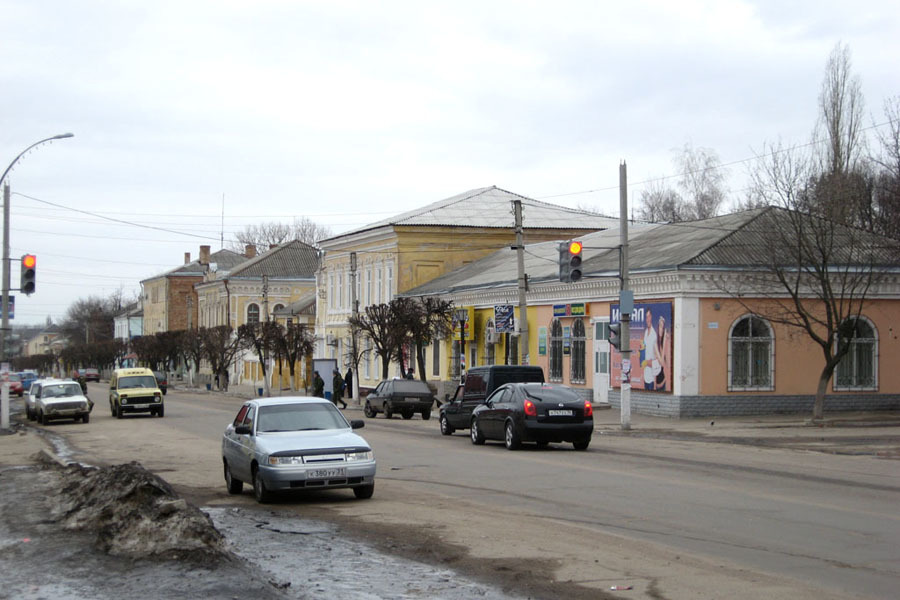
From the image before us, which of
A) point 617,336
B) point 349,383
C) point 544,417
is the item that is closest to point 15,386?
point 349,383

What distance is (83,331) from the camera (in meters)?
187

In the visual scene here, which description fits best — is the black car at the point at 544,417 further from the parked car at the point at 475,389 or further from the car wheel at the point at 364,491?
the car wheel at the point at 364,491

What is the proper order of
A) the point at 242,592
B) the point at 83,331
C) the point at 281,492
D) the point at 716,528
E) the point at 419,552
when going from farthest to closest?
the point at 83,331 → the point at 281,492 → the point at 716,528 → the point at 419,552 → the point at 242,592

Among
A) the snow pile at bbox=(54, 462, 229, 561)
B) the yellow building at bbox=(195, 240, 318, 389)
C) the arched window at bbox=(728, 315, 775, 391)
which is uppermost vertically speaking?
the yellow building at bbox=(195, 240, 318, 389)

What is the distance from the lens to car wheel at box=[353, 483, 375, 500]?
1566 centimetres

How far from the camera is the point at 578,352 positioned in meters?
44.6

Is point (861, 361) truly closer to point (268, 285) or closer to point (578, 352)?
point (578, 352)

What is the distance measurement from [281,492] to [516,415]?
970cm

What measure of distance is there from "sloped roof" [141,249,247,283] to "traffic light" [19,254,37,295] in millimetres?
88867

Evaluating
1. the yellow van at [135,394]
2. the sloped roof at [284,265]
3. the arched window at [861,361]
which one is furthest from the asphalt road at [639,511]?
the sloped roof at [284,265]

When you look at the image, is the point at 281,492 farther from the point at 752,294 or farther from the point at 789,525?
the point at 752,294

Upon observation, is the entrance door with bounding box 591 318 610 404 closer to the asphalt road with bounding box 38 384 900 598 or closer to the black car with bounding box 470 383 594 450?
the asphalt road with bounding box 38 384 900 598

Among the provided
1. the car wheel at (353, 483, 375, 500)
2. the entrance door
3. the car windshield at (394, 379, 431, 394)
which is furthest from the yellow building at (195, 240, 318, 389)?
the car wheel at (353, 483, 375, 500)

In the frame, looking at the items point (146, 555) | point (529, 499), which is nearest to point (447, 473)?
point (529, 499)
